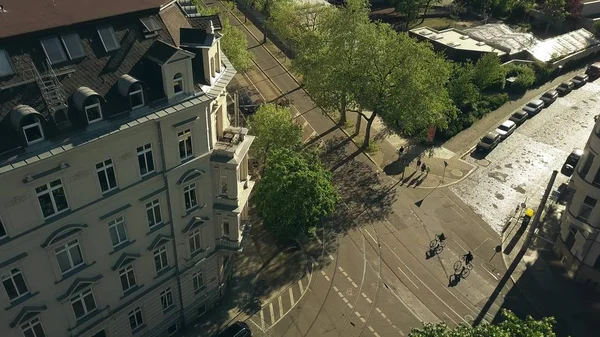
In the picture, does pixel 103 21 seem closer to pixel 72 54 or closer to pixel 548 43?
pixel 72 54

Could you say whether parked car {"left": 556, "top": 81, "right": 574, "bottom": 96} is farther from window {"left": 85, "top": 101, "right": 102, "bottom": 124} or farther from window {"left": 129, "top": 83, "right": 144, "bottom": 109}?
window {"left": 85, "top": 101, "right": 102, "bottom": 124}

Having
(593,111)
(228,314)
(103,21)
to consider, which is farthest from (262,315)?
(593,111)

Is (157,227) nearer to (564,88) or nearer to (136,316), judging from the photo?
(136,316)

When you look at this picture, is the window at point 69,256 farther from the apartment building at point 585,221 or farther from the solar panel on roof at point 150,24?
the apartment building at point 585,221

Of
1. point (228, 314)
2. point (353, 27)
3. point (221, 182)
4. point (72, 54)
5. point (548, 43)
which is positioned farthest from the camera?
point (548, 43)

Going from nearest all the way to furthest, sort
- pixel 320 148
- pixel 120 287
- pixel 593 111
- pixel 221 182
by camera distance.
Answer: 1. pixel 120 287
2. pixel 221 182
3. pixel 320 148
4. pixel 593 111

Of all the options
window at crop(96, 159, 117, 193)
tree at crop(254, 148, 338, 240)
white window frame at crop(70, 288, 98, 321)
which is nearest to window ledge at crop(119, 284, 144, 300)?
white window frame at crop(70, 288, 98, 321)

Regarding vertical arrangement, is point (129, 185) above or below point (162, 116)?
below
